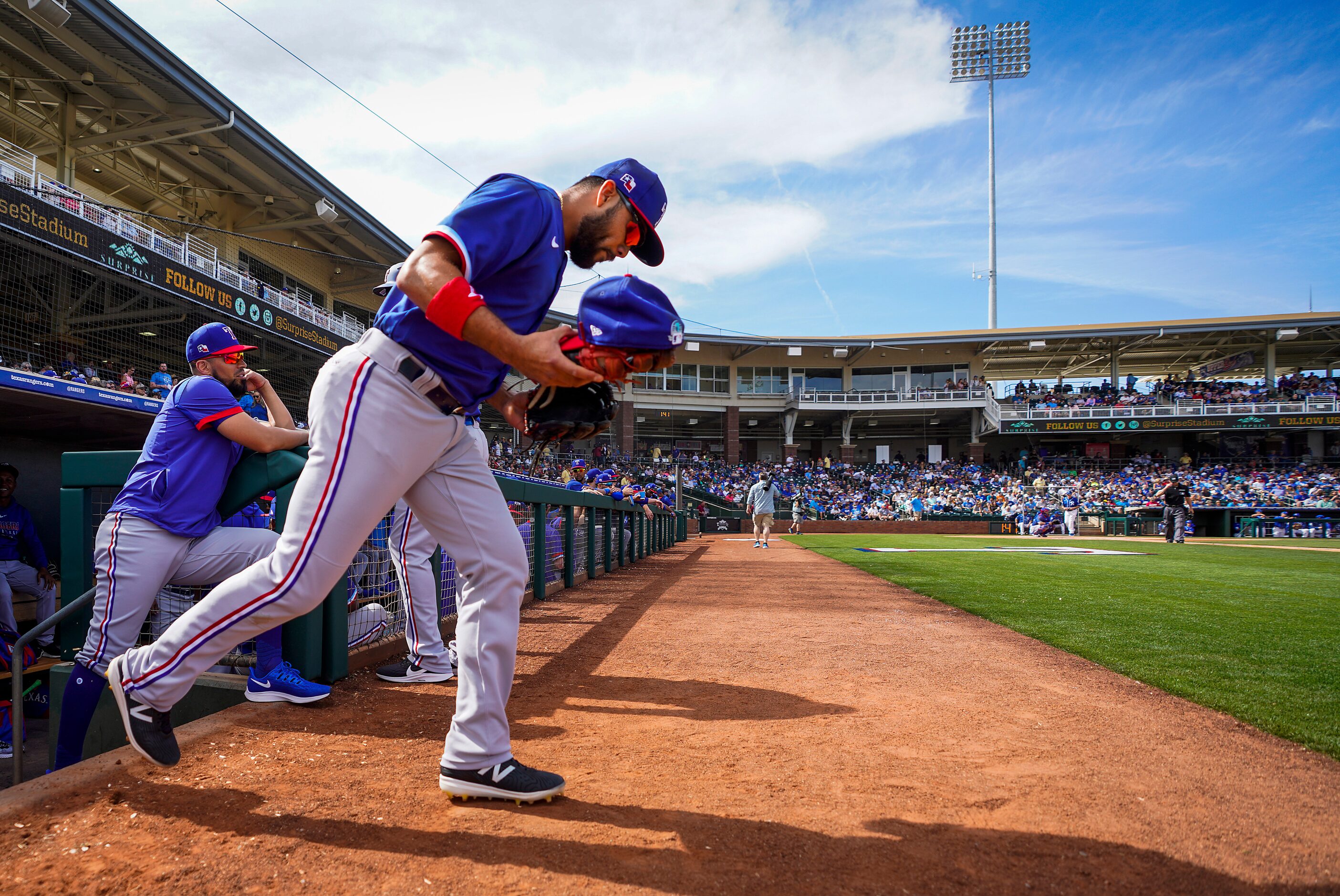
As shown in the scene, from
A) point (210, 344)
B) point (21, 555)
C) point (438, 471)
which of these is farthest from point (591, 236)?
point (21, 555)

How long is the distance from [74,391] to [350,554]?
20.4 ft

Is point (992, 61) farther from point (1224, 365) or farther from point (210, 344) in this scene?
point (210, 344)

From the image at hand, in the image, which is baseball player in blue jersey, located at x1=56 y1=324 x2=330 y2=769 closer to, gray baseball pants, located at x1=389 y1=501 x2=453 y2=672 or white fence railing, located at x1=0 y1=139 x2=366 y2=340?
gray baseball pants, located at x1=389 y1=501 x2=453 y2=672

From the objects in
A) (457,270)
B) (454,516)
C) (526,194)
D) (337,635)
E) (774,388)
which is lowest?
(337,635)

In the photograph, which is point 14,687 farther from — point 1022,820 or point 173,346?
point 173,346

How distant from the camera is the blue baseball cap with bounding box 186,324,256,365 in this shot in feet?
9.60

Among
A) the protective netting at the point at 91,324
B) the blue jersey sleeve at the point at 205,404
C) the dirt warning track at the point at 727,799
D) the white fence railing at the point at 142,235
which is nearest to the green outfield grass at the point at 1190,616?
the dirt warning track at the point at 727,799

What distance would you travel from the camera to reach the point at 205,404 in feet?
8.82

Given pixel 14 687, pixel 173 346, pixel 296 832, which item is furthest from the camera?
pixel 173 346

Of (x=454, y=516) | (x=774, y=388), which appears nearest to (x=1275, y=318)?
(x=774, y=388)

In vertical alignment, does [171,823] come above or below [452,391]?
below

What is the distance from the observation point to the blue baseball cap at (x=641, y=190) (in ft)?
7.17

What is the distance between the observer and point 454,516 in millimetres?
2115

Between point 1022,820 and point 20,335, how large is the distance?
14.5 metres
